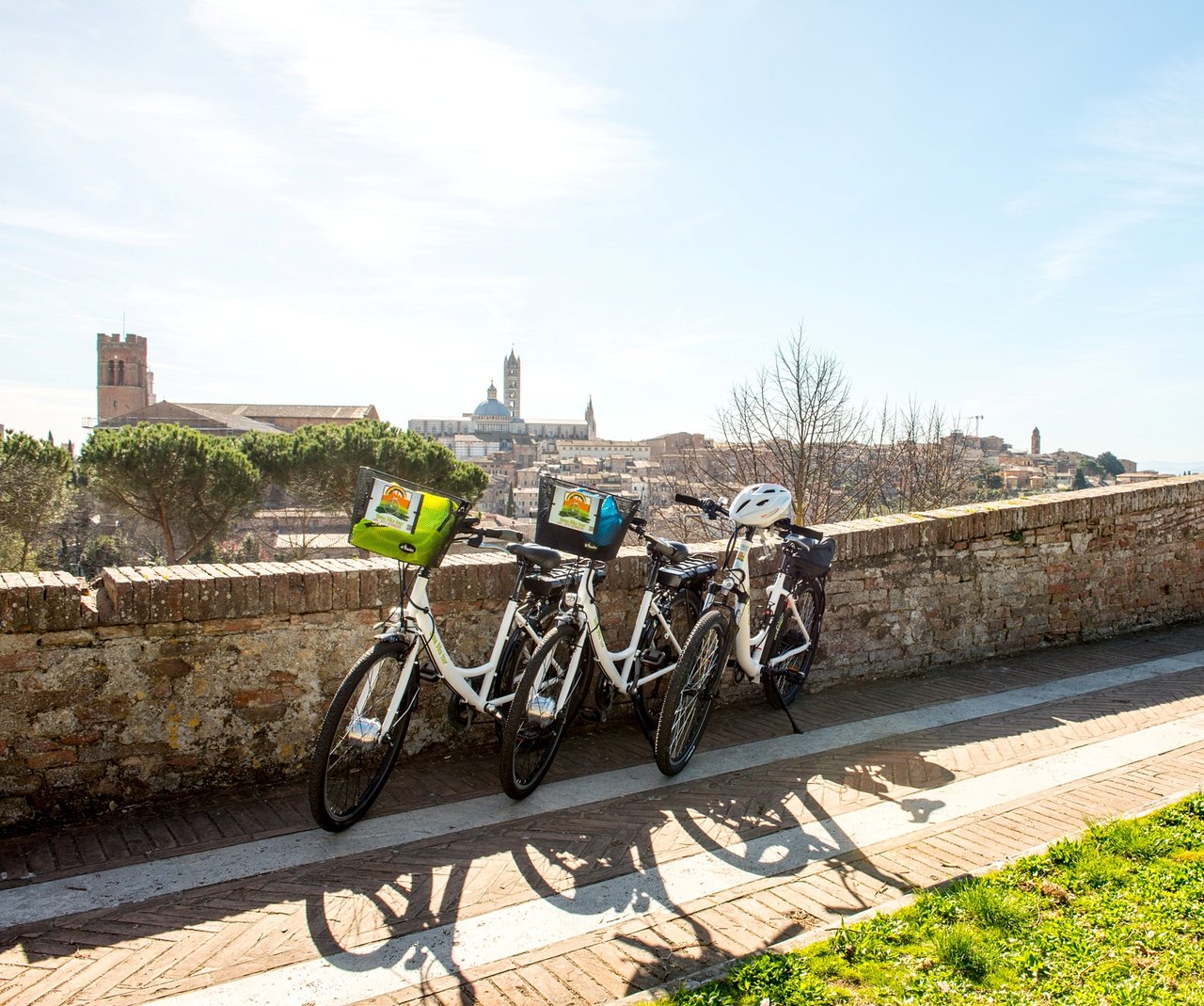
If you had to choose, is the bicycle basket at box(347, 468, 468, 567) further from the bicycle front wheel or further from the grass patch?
the grass patch

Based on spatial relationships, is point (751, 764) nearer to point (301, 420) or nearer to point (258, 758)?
point (258, 758)

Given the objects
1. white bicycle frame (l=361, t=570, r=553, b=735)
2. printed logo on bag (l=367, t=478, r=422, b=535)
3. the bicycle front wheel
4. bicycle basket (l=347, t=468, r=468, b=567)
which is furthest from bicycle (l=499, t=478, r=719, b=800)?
printed logo on bag (l=367, t=478, r=422, b=535)

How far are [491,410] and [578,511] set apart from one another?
16988 centimetres

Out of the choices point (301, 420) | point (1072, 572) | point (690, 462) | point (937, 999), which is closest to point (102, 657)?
point (937, 999)

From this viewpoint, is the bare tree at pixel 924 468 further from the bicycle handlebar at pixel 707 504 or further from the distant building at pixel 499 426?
the distant building at pixel 499 426

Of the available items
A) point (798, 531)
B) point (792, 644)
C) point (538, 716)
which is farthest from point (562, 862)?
point (798, 531)

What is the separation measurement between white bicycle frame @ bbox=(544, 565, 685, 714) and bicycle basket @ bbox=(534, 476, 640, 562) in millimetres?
122

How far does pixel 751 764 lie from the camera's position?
14.6 feet

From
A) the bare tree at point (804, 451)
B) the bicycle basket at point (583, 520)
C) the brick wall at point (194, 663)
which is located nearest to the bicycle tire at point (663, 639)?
the brick wall at point (194, 663)

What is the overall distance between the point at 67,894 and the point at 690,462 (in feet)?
54.9

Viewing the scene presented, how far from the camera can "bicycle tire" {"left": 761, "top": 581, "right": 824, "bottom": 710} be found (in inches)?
200

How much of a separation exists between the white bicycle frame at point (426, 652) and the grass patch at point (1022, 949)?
5.39 feet

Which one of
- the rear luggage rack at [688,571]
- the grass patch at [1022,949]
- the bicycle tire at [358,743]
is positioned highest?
the rear luggage rack at [688,571]

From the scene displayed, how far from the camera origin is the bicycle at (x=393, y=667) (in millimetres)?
3498
